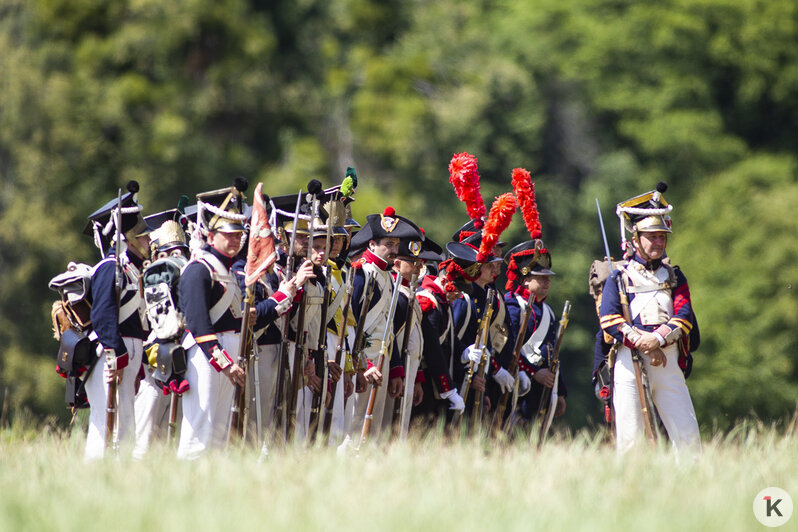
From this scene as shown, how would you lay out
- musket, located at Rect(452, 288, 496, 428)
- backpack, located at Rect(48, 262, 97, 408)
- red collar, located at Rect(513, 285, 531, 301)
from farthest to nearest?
1. red collar, located at Rect(513, 285, 531, 301)
2. musket, located at Rect(452, 288, 496, 428)
3. backpack, located at Rect(48, 262, 97, 408)

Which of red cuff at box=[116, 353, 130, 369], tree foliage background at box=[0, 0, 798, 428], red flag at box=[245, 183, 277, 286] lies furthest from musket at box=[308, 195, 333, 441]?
tree foliage background at box=[0, 0, 798, 428]

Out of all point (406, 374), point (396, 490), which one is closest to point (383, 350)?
point (406, 374)

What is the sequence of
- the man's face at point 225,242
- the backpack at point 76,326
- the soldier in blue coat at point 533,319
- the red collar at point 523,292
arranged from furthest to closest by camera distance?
the red collar at point 523,292 < the soldier in blue coat at point 533,319 < the backpack at point 76,326 < the man's face at point 225,242

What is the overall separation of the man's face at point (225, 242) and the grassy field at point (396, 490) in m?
1.45

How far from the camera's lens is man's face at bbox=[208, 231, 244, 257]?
29.3 ft

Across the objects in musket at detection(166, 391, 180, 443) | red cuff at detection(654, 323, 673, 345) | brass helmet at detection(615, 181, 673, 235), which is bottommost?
musket at detection(166, 391, 180, 443)

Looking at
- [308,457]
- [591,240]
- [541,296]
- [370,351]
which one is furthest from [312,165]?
[308,457]

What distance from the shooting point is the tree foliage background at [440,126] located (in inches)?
993

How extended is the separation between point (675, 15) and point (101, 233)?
68.0ft

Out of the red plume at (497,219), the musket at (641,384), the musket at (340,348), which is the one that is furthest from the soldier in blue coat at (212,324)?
the musket at (641,384)

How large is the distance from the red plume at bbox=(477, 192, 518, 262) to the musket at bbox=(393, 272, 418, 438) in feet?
2.44

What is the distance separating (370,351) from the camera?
10.6 meters

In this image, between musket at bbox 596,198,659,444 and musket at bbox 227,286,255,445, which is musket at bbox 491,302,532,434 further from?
musket at bbox 227,286,255,445

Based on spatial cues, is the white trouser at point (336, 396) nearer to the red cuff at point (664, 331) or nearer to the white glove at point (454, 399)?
the white glove at point (454, 399)
